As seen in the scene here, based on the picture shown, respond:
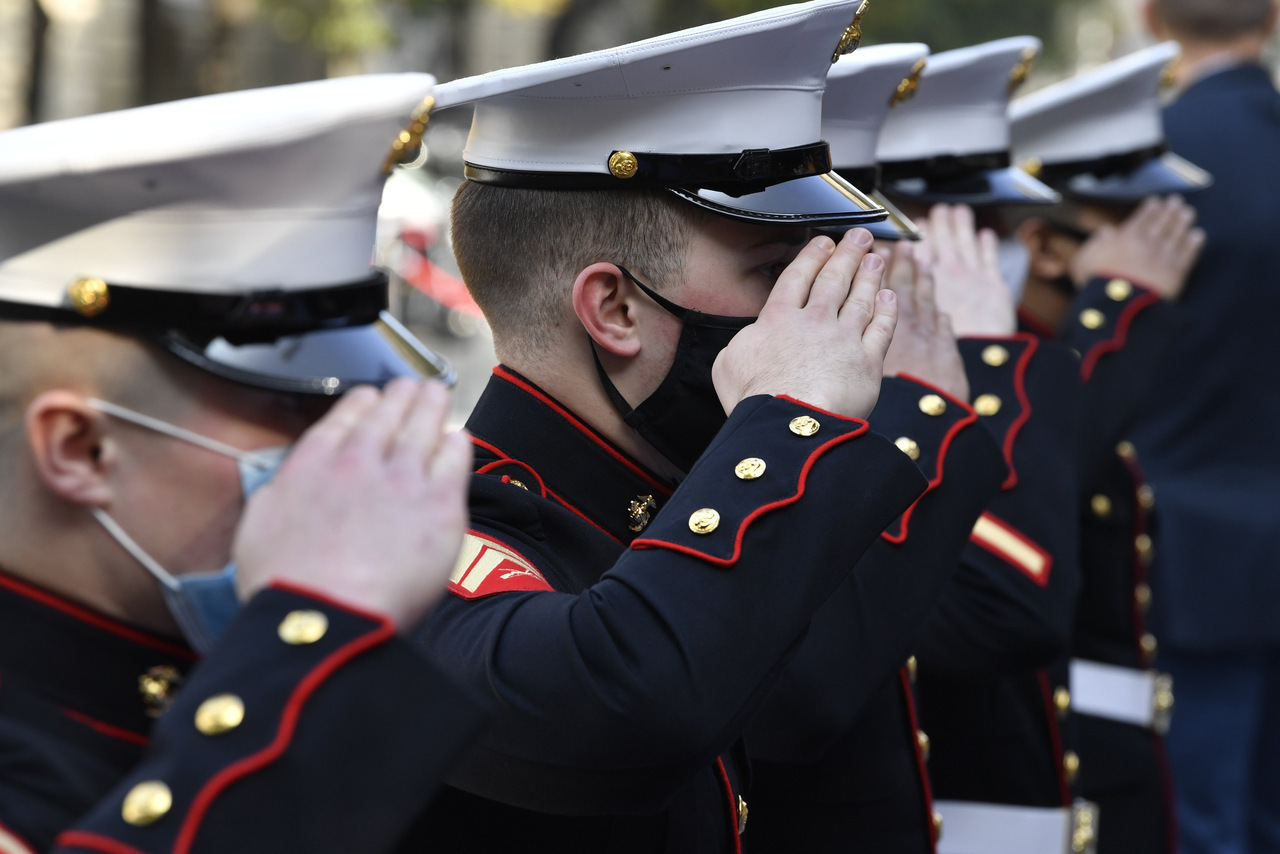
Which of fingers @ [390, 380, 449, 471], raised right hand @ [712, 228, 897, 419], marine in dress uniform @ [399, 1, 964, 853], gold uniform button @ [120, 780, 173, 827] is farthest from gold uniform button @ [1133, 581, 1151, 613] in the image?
gold uniform button @ [120, 780, 173, 827]

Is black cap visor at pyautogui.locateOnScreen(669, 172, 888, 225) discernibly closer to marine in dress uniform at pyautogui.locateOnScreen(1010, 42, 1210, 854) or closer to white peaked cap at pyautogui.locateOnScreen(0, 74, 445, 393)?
white peaked cap at pyautogui.locateOnScreen(0, 74, 445, 393)

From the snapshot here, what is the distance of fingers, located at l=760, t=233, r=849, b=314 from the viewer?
6.34 ft

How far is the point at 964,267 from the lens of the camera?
3.09 metres

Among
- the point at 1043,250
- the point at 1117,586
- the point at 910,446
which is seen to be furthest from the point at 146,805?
the point at 1043,250

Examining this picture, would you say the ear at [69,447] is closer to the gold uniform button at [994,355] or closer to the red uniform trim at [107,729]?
the red uniform trim at [107,729]

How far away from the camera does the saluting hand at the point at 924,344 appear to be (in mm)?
2555

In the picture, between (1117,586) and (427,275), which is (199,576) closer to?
(1117,586)

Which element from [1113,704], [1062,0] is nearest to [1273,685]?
[1113,704]

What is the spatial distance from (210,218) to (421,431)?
361 millimetres

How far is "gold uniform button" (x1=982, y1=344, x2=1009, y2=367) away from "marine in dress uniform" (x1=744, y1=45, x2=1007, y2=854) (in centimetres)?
32

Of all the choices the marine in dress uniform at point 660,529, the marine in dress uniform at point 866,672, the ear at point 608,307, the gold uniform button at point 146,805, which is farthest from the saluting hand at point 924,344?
the gold uniform button at point 146,805

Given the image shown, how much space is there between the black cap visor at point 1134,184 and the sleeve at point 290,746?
321 cm

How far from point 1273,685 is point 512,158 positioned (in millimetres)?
3452

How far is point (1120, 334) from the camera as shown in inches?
144
